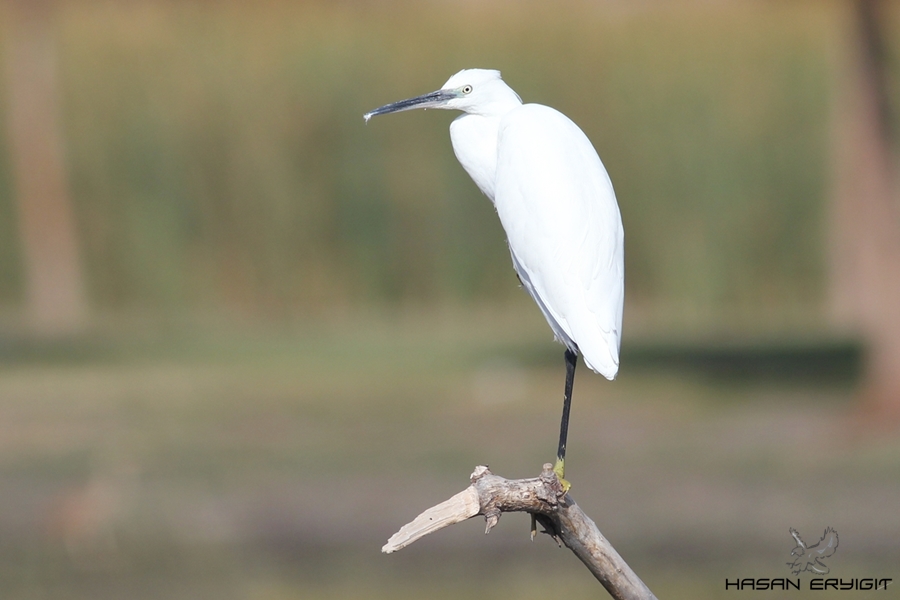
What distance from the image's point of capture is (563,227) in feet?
9.27

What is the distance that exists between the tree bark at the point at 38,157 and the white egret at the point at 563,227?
24.5 feet

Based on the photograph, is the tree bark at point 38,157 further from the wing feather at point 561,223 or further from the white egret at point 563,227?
the wing feather at point 561,223

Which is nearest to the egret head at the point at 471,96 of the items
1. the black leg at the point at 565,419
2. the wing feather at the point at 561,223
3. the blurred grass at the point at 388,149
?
the wing feather at the point at 561,223

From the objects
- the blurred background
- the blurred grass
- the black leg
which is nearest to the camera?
the black leg

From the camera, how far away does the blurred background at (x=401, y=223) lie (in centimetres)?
742

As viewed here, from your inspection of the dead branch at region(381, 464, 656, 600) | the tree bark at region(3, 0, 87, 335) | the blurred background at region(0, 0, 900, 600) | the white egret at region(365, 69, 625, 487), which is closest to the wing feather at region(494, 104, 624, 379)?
the white egret at region(365, 69, 625, 487)

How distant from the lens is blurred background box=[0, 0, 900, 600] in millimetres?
7418

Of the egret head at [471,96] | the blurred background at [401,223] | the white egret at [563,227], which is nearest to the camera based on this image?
the white egret at [563,227]

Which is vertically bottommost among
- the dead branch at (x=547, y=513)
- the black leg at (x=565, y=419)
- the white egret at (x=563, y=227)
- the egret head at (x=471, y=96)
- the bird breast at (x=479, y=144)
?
the dead branch at (x=547, y=513)

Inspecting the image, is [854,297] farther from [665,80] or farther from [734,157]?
[665,80]

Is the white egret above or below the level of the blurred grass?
below

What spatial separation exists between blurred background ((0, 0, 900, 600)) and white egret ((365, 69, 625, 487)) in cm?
406

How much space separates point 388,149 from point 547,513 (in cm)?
799

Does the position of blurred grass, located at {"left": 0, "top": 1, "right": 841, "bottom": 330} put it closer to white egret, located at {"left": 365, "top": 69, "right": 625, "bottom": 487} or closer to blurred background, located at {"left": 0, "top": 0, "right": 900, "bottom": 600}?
blurred background, located at {"left": 0, "top": 0, "right": 900, "bottom": 600}
